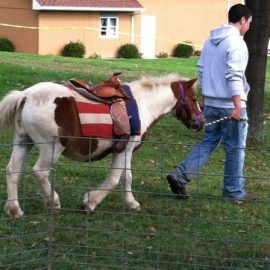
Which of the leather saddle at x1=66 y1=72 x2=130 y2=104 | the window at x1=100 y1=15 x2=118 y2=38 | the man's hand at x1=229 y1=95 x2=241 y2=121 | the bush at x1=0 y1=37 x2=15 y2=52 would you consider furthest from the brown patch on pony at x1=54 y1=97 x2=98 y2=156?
the window at x1=100 y1=15 x2=118 y2=38

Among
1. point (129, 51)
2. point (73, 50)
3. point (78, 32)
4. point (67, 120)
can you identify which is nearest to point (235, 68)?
point (67, 120)

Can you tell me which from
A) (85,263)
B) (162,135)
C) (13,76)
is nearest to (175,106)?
(85,263)

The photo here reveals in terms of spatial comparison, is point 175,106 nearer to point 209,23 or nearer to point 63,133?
point 63,133

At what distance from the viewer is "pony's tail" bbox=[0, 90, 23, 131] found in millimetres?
6621

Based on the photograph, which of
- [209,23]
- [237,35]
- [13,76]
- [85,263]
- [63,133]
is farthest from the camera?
[209,23]

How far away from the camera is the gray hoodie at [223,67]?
7.27m

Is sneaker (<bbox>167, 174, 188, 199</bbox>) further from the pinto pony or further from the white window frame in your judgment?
the white window frame

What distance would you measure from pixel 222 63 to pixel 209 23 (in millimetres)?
36739

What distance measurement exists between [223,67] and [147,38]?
33.8 metres

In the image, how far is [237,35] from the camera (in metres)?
7.39

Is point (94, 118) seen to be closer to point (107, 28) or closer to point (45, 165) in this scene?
point (45, 165)

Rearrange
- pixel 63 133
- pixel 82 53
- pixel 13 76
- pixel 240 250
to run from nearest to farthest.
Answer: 1. pixel 240 250
2. pixel 63 133
3. pixel 13 76
4. pixel 82 53

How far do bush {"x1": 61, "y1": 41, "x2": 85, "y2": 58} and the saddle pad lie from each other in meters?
29.7

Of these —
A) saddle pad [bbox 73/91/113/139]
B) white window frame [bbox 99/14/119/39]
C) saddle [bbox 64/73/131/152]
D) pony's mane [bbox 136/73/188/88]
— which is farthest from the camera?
white window frame [bbox 99/14/119/39]
